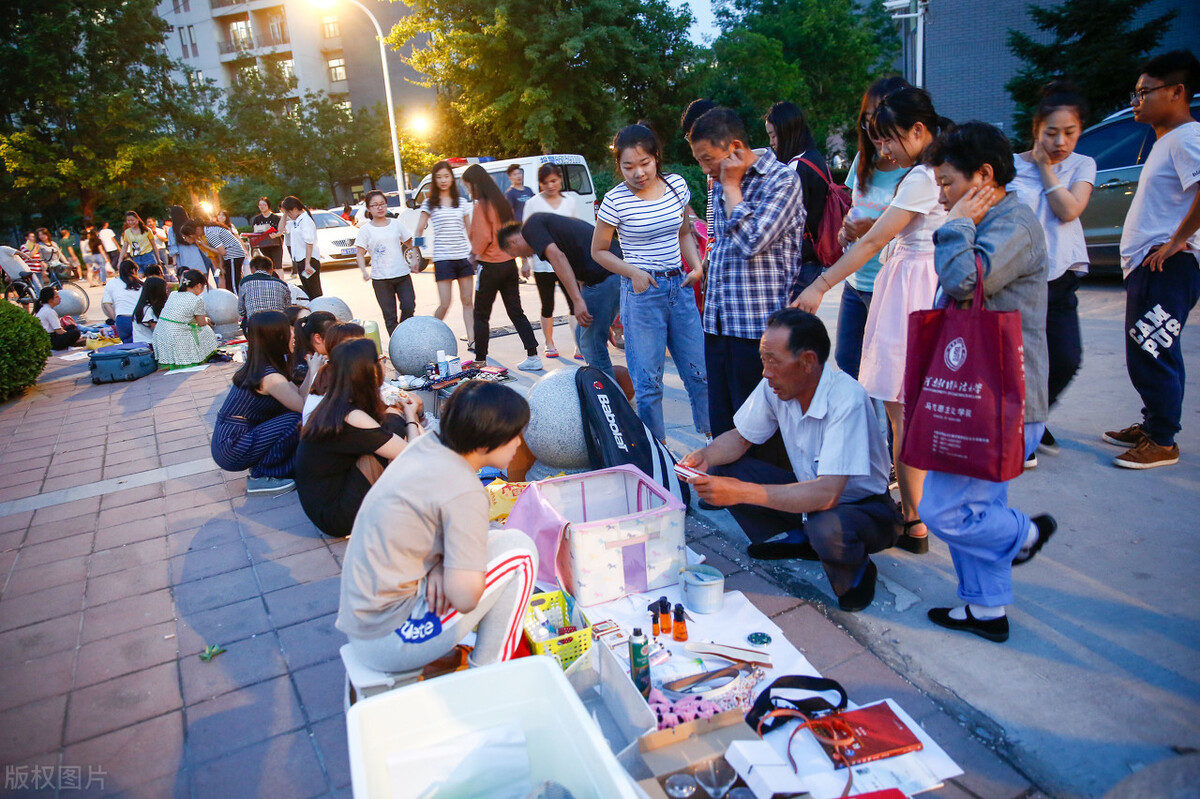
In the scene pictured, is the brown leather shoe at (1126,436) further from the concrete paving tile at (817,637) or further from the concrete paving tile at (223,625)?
the concrete paving tile at (223,625)

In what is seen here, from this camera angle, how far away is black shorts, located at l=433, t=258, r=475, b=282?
7.61 m

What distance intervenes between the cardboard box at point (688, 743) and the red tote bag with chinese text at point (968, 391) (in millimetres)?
1099

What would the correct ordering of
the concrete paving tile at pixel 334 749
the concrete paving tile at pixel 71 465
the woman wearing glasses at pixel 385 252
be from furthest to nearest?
the woman wearing glasses at pixel 385 252, the concrete paving tile at pixel 71 465, the concrete paving tile at pixel 334 749

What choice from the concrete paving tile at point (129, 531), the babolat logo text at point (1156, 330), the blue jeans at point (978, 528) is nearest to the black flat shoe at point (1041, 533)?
the blue jeans at point (978, 528)

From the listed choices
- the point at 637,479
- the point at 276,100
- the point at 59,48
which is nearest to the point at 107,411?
the point at 637,479

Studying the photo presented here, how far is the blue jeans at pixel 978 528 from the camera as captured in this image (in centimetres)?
255

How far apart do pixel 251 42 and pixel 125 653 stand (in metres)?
48.8

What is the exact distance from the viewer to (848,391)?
2.97m

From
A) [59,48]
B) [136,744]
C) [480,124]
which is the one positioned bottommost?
[136,744]

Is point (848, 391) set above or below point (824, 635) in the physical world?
above

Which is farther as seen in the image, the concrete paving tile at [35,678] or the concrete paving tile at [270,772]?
the concrete paving tile at [35,678]

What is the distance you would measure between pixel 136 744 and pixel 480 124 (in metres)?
23.7

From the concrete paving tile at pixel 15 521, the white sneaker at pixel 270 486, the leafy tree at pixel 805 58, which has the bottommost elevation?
the concrete paving tile at pixel 15 521

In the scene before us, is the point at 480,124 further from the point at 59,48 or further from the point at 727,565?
the point at 727,565
